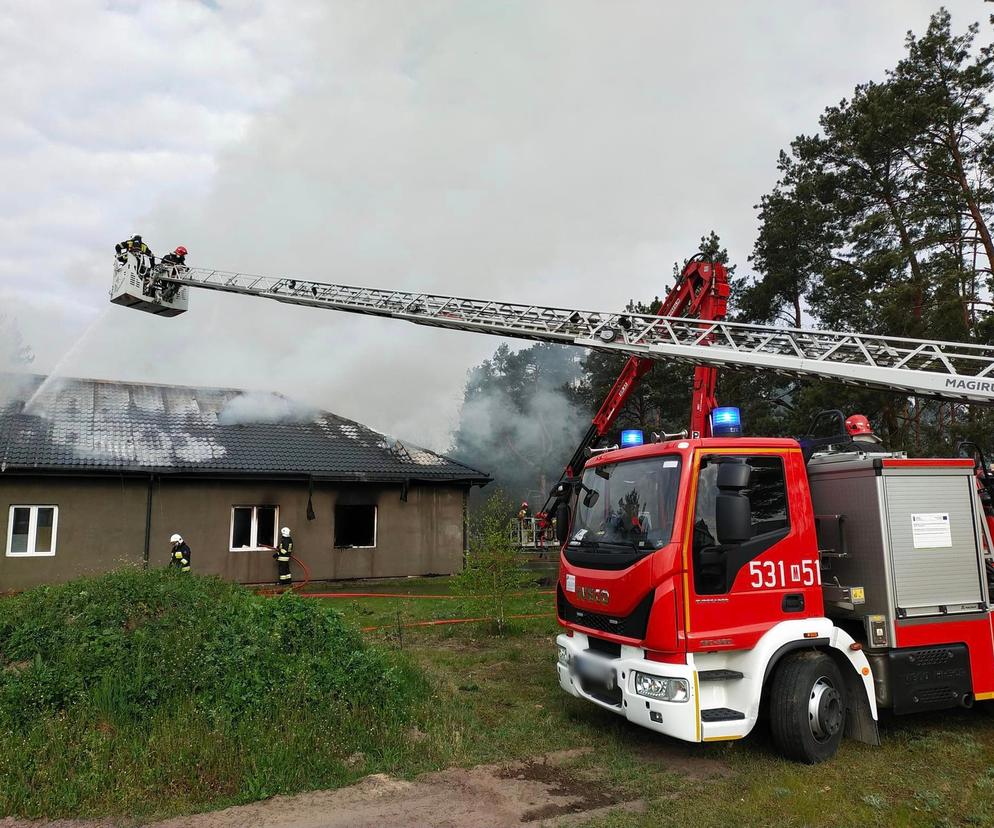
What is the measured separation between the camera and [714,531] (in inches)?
199

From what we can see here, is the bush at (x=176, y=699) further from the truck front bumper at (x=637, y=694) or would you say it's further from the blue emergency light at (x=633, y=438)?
the blue emergency light at (x=633, y=438)

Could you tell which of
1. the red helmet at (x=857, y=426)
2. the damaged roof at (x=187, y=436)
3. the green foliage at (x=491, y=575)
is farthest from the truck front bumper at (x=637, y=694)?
the damaged roof at (x=187, y=436)

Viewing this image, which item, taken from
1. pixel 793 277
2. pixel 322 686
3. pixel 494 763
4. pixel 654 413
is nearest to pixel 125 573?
pixel 322 686

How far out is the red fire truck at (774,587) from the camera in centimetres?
492

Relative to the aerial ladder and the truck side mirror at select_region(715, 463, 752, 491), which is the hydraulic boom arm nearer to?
the aerial ladder

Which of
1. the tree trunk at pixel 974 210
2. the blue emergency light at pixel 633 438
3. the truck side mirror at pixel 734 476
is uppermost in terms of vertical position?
the tree trunk at pixel 974 210

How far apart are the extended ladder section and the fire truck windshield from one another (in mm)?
3563

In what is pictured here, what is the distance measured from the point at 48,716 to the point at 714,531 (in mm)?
5066

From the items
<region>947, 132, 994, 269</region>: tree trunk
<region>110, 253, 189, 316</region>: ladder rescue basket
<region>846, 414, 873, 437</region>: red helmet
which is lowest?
<region>846, 414, 873, 437</region>: red helmet

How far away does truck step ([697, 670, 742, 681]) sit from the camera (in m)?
4.89

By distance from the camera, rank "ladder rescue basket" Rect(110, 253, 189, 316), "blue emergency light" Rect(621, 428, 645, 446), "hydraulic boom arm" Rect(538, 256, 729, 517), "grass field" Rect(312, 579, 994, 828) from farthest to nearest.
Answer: "ladder rescue basket" Rect(110, 253, 189, 316)
"hydraulic boom arm" Rect(538, 256, 729, 517)
"blue emergency light" Rect(621, 428, 645, 446)
"grass field" Rect(312, 579, 994, 828)

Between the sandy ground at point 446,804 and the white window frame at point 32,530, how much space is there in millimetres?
12138

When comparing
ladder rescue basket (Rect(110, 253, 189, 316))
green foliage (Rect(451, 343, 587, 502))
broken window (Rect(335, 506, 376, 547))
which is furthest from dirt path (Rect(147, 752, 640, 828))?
green foliage (Rect(451, 343, 587, 502))

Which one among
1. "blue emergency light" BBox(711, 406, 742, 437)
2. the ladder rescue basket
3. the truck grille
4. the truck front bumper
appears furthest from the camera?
the ladder rescue basket
